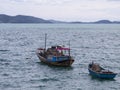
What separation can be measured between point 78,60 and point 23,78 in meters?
25.6

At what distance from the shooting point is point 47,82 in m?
57.5

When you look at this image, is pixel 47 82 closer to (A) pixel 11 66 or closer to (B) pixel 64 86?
(B) pixel 64 86

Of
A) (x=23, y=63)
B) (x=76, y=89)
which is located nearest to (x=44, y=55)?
(x=23, y=63)

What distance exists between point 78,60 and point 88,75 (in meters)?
21.0

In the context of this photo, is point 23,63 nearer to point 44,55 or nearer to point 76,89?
point 44,55

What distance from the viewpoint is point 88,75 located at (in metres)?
63.1

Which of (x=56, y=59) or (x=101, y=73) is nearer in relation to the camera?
(x=101, y=73)

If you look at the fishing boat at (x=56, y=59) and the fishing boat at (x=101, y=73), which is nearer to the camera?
the fishing boat at (x=101, y=73)

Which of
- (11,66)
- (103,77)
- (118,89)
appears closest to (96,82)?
(103,77)

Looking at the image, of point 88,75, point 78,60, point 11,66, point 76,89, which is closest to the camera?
point 76,89

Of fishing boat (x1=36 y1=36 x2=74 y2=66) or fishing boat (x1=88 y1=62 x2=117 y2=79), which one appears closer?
fishing boat (x1=88 y1=62 x2=117 y2=79)

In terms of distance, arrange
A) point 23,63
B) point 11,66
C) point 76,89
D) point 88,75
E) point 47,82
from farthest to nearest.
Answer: point 23,63 < point 11,66 < point 88,75 < point 47,82 < point 76,89

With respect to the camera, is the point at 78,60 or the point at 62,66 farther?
the point at 78,60

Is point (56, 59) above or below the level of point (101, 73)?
above
